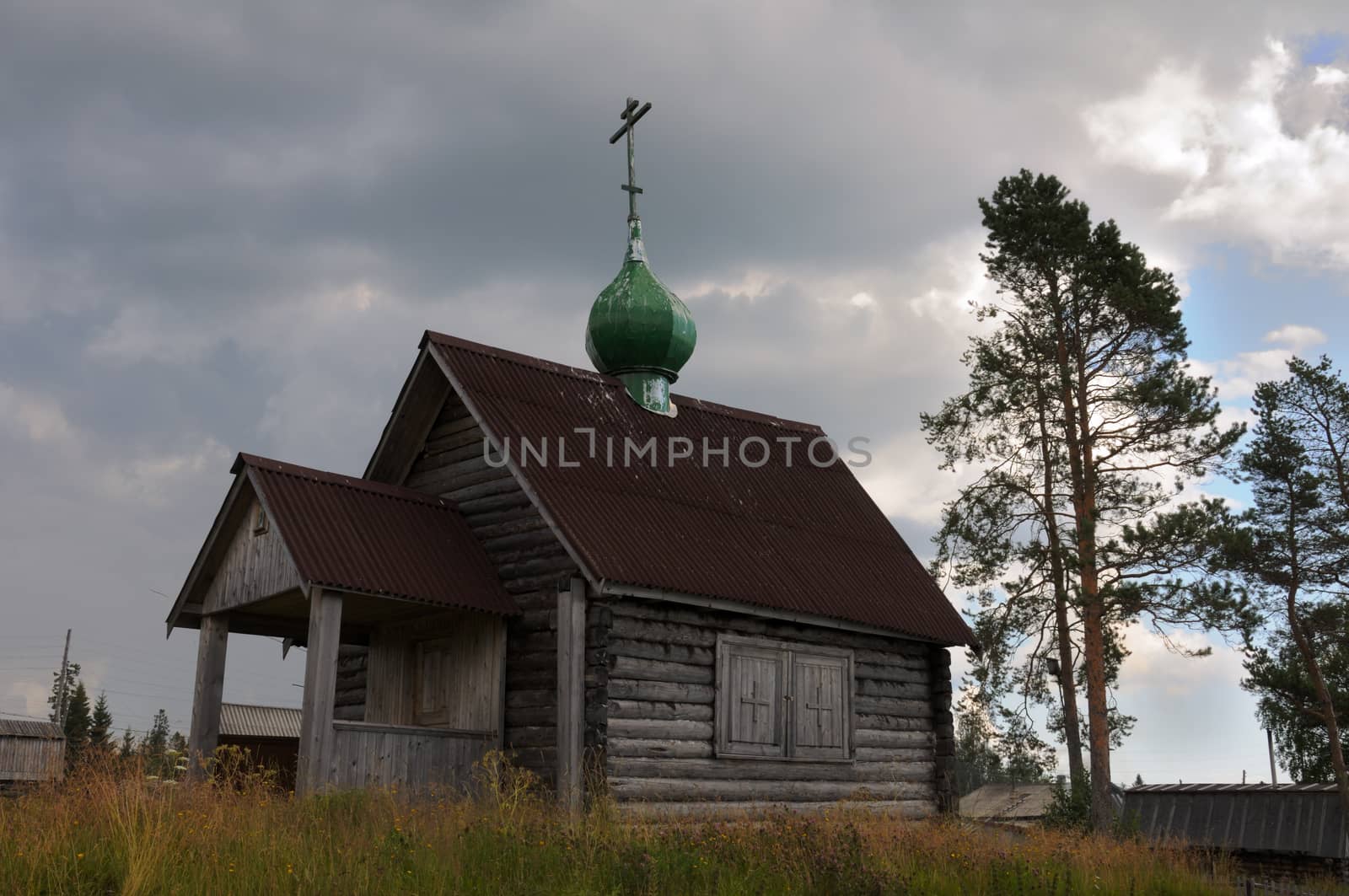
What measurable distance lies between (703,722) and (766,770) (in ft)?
4.14

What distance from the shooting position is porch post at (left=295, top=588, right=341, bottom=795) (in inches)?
499

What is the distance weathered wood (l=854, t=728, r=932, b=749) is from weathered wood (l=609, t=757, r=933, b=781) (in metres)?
0.26

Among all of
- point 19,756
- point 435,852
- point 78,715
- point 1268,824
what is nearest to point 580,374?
point 435,852

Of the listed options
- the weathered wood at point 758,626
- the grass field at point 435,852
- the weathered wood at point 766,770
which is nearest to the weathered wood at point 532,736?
the weathered wood at point 766,770

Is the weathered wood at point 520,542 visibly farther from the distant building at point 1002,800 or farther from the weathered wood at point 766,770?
the distant building at point 1002,800

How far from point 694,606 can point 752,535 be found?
7.31 feet

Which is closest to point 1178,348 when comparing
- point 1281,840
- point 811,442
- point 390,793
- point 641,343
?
point 811,442

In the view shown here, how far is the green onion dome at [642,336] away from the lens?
62.0ft

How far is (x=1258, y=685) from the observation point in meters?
31.4

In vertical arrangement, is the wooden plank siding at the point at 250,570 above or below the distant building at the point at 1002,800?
above

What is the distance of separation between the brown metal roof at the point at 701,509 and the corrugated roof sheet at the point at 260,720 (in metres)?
43.9

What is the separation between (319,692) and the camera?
12.9 m

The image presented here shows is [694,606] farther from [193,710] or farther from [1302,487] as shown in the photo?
[1302,487]

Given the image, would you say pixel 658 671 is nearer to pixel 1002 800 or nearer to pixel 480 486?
pixel 480 486
